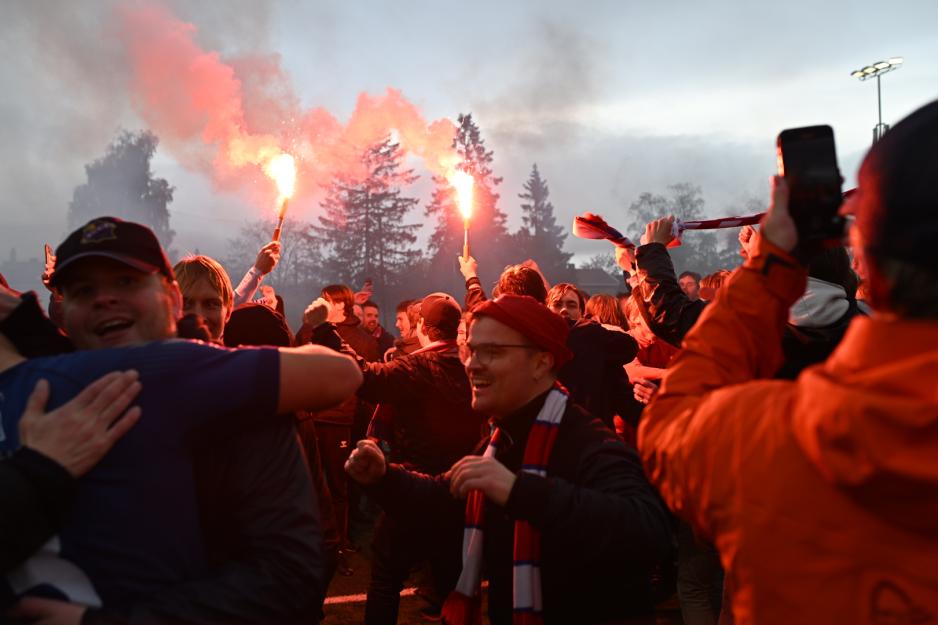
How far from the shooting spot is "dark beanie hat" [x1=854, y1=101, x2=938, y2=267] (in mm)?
1203

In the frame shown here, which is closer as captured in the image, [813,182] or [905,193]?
[905,193]

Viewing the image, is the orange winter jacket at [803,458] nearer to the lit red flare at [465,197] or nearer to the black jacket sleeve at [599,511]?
the black jacket sleeve at [599,511]

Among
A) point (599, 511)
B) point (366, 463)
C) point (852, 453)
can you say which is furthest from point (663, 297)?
point (852, 453)

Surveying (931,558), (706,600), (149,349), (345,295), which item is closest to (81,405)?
(149,349)

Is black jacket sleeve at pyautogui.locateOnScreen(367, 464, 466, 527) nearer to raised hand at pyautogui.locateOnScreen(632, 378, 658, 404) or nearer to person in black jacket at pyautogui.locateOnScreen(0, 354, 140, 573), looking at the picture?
person in black jacket at pyautogui.locateOnScreen(0, 354, 140, 573)

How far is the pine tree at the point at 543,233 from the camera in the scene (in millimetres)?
57688

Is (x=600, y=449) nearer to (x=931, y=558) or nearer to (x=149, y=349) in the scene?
(x=931, y=558)

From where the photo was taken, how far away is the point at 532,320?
3090mm

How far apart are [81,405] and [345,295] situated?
624 cm

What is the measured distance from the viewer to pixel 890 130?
1334mm

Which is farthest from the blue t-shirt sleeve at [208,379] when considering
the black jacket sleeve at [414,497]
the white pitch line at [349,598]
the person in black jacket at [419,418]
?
the white pitch line at [349,598]

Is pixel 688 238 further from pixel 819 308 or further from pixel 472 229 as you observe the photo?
pixel 819 308

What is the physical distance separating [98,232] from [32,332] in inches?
13.6

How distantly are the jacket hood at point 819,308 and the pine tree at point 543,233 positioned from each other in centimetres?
5450
